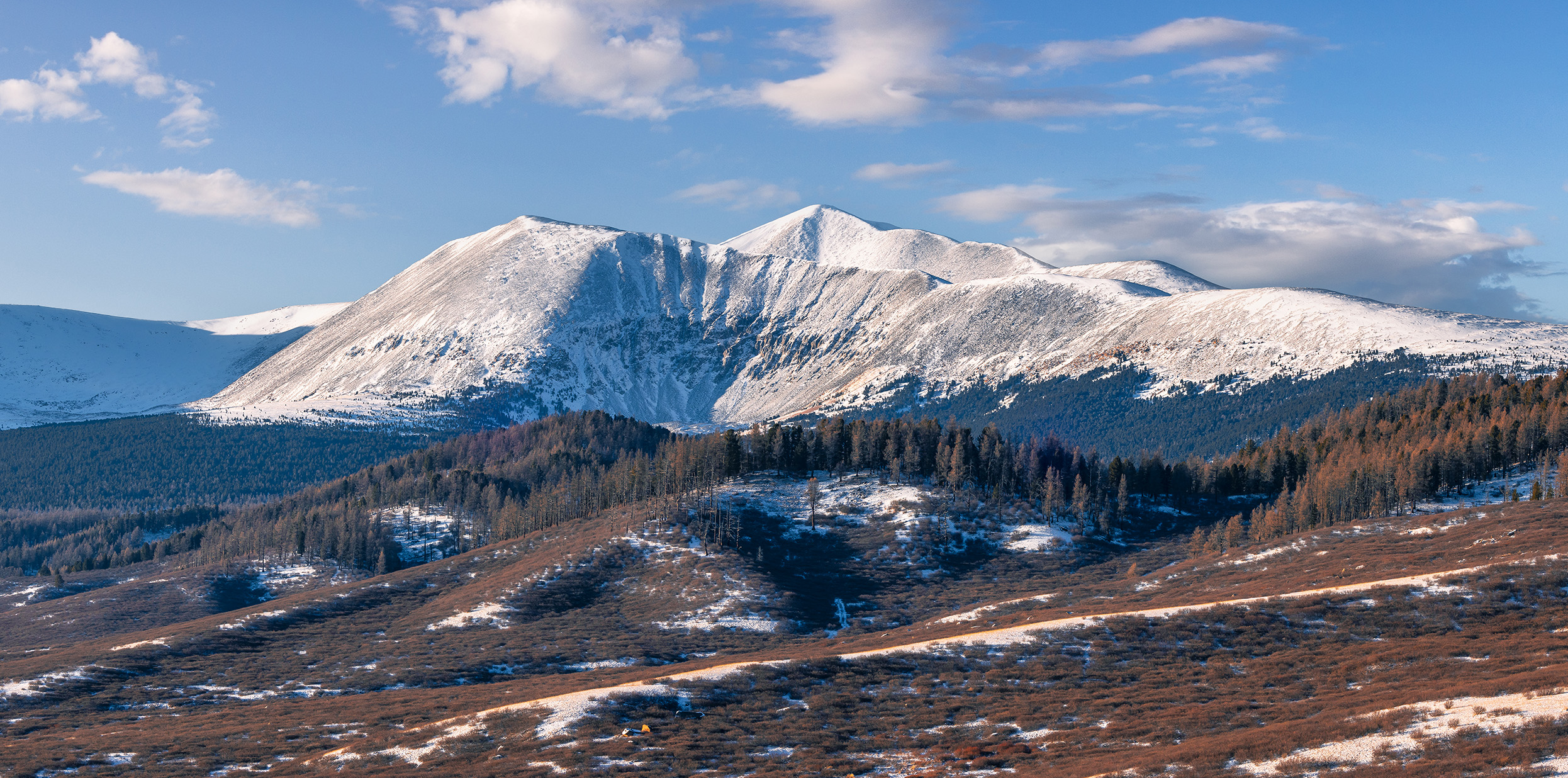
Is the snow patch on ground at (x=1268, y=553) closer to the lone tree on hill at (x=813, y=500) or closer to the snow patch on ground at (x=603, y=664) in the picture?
the lone tree on hill at (x=813, y=500)

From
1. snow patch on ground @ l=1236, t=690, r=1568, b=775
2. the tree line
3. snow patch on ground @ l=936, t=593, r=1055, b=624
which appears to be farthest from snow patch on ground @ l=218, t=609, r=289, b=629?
the tree line

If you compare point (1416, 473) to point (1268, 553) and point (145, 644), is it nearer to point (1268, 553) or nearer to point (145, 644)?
point (1268, 553)

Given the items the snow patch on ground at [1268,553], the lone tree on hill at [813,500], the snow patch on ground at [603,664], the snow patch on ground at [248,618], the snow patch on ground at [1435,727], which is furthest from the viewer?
the lone tree on hill at [813,500]

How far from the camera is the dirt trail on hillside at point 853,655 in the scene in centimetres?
7562

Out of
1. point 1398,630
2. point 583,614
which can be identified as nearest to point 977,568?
point 583,614

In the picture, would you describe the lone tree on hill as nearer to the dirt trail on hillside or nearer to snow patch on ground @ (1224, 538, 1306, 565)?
snow patch on ground @ (1224, 538, 1306, 565)

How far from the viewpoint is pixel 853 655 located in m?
90.5

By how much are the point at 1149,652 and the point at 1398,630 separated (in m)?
20.1

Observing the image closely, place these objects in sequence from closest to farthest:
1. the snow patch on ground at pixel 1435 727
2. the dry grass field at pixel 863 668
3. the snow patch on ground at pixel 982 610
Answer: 1. the snow patch on ground at pixel 1435 727
2. the dry grass field at pixel 863 668
3. the snow patch on ground at pixel 982 610

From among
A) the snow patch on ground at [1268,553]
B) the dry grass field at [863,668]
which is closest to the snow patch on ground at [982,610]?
the dry grass field at [863,668]

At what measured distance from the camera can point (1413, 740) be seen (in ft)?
167

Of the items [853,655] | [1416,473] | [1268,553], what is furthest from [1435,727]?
[1416,473]

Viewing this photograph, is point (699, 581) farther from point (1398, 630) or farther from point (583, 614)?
point (1398, 630)

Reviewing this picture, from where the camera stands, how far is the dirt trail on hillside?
75625 mm
